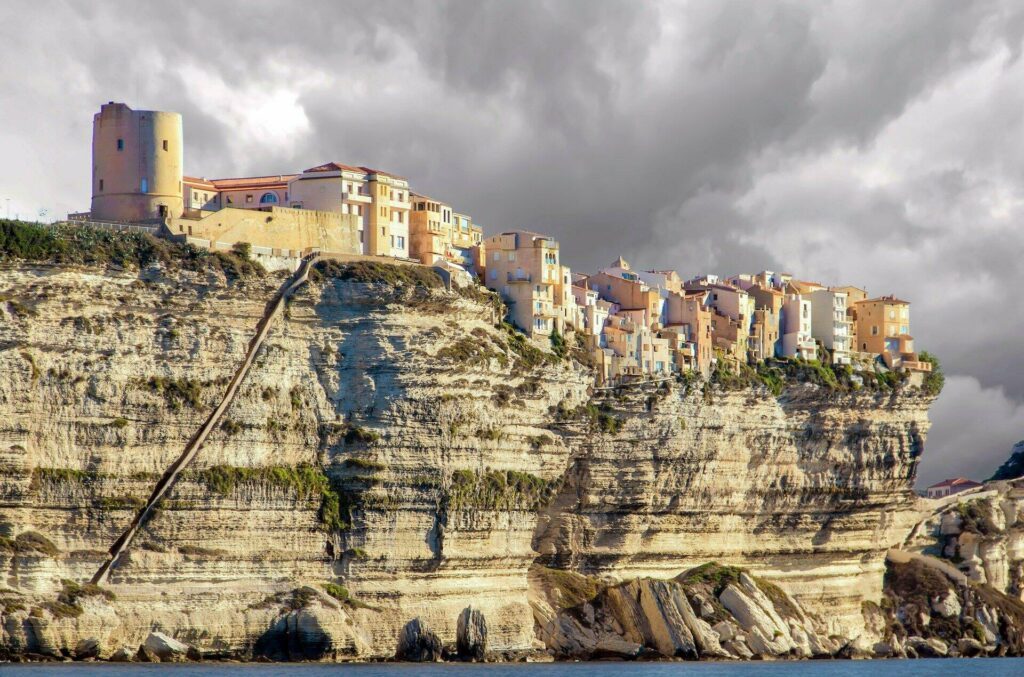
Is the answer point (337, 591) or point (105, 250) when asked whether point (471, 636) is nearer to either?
point (337, 591)

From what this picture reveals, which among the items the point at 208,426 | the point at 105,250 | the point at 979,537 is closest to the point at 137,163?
the point at 105,250

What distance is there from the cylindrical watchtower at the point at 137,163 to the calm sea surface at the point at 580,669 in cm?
1524

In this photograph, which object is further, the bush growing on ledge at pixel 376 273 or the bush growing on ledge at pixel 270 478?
the bush growing on ledge at pixel 376 273

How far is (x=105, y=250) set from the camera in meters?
60.1

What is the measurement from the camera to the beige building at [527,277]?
72250 mm

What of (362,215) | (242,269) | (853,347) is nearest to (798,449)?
(853,347)

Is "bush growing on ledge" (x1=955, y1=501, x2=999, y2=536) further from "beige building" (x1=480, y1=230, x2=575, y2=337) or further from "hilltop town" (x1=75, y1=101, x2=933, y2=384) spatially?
"beige building" (x1=480, y1=230, x2=575, y2=337)

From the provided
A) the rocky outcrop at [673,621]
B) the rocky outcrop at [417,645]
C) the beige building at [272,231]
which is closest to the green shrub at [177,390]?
the beige building at [272,231]

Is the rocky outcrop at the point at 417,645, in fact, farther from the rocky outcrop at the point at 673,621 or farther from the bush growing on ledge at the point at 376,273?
the bush growing on ledge at the point at 376,273

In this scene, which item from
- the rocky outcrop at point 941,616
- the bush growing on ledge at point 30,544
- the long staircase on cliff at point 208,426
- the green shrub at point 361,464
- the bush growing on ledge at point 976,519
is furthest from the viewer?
the bush growing on ledge at point 976,519

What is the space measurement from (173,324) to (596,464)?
54.2ft

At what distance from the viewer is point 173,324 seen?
2379 inches

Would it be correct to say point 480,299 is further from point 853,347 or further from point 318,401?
point 853,347

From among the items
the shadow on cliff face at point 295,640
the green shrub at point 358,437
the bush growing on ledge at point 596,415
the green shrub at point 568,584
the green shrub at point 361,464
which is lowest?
the shadow on cliff face at point 295,640
